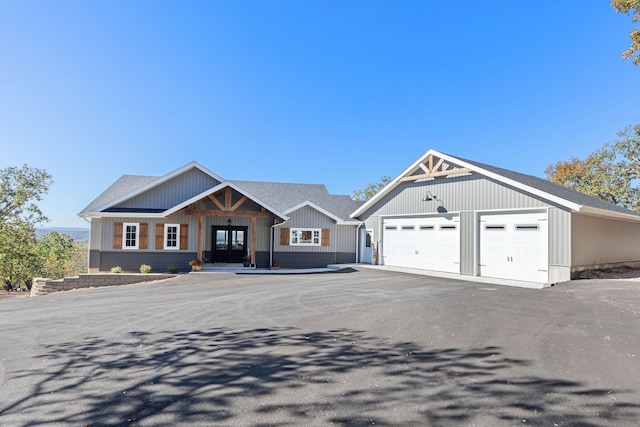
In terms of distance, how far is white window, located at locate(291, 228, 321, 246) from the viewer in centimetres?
1883

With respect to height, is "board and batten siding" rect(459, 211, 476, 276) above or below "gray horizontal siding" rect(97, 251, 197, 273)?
above

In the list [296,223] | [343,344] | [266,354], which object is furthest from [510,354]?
[296,223]

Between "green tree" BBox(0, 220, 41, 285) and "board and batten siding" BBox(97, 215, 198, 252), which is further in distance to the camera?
"green tree" BBox(0, 220, 41, 285)

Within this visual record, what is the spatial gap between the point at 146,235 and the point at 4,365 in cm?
1259

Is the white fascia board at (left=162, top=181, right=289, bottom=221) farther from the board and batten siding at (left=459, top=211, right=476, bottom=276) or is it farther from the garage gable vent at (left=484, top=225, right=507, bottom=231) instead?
the garage gable vent at (left=484, top=225, right=507, bottom=231)

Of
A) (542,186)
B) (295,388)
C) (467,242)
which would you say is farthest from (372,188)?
(295,388)

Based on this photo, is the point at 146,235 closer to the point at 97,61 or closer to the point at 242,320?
the point at 97,61

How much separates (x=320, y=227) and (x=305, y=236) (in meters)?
1.03

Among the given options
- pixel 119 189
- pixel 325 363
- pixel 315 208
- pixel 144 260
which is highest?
pixel 119 189

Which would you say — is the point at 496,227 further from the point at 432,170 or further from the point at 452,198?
the point at 432,170

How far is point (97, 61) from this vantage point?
14492mm

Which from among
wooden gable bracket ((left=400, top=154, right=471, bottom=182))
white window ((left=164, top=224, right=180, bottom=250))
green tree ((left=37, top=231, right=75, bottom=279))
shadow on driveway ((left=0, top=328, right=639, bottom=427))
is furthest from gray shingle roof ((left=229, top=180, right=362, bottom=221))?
green tree ((left=37, top=231, right=75, bottom=279))

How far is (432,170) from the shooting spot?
53.1ft

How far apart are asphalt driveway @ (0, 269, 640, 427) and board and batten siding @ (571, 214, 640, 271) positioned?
3702mm
